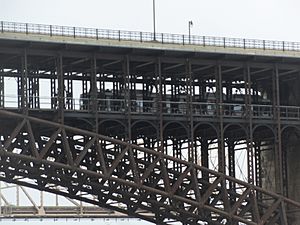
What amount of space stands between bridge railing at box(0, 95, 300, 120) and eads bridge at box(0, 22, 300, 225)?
5.1 inches

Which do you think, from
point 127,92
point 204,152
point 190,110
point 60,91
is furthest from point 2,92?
point 204,152

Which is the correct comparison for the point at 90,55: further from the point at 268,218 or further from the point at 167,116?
the point at 268,218

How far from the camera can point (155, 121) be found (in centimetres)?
8425

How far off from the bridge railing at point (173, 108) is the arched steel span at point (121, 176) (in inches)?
97.4

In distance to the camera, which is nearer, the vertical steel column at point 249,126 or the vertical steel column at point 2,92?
the vertical steel column at point 2,92

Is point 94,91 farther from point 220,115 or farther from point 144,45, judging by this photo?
point 220,115

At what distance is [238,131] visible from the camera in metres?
90.9

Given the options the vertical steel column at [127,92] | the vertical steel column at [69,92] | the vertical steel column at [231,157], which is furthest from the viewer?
the vertical steel column at [231,157]

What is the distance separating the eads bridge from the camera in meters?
80.6

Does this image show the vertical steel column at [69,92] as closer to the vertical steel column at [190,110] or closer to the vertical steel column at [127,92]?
the vertical steel column at [127,92]

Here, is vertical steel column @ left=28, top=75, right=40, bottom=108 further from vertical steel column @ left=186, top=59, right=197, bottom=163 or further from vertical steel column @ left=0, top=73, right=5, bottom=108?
vertical steel column @ left=186, top=59, right=197, bottom=163

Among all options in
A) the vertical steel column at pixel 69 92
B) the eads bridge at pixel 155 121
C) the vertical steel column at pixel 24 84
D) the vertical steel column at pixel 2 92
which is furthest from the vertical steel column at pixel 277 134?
the vertical steel column at pixel 2 92

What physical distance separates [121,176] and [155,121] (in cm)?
513

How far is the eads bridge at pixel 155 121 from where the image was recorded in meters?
80.6
